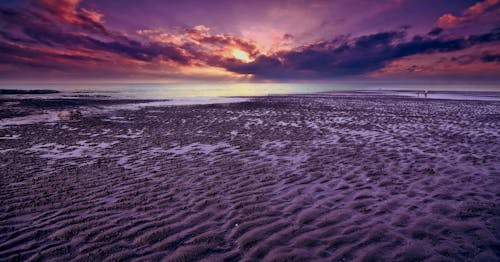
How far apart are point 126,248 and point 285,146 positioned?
10.1 metres

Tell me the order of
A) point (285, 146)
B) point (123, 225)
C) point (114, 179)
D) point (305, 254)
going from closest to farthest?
1. point (305, 254)
2. point (123, 225)
3. point (114, 179)
4. point (285, 146)

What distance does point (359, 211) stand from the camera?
6.68 meters

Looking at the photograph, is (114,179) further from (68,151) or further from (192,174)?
(68,151)

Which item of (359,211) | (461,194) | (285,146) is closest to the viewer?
(359,211)

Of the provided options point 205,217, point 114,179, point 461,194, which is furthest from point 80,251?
point 461,194

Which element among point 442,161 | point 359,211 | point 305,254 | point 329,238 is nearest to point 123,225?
point 305,254

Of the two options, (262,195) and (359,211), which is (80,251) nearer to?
(262,195)

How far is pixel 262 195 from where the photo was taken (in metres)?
7.75

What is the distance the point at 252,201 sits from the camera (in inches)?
289

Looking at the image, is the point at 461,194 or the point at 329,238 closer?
the point at 329,238

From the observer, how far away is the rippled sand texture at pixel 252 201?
17.0 feet

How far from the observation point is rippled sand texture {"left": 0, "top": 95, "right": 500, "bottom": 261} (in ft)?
17.0

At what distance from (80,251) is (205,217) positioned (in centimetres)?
260

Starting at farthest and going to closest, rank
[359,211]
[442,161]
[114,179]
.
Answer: [442,161] < [114,179] < [359,211]
